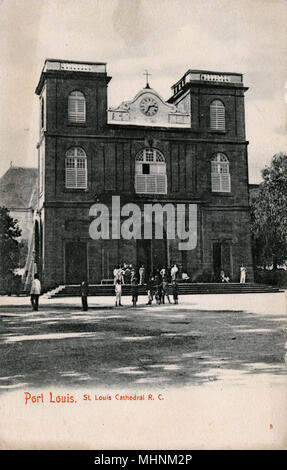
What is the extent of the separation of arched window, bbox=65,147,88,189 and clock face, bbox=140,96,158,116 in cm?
412

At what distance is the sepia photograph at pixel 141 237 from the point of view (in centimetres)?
743

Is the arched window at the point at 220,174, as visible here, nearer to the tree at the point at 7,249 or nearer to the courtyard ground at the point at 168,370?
the tree at the point at 7,249

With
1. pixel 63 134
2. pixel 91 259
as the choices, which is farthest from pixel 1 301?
pixel 63 134

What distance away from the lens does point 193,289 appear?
25.7 m

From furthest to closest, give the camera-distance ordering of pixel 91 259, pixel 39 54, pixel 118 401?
pixel 91 259, pixel 39 54, pixel 118 401

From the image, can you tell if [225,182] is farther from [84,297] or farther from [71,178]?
[84,297]

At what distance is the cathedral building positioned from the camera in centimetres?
2767

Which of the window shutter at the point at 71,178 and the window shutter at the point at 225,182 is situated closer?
the window shutter at the point at 71,178

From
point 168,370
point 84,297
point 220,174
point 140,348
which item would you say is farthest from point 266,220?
point 168,370

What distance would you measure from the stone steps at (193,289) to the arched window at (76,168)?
5.97 meters

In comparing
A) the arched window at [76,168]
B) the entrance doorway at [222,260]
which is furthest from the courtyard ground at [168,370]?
the arched window at [76,168]

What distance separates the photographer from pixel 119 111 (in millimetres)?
29312
